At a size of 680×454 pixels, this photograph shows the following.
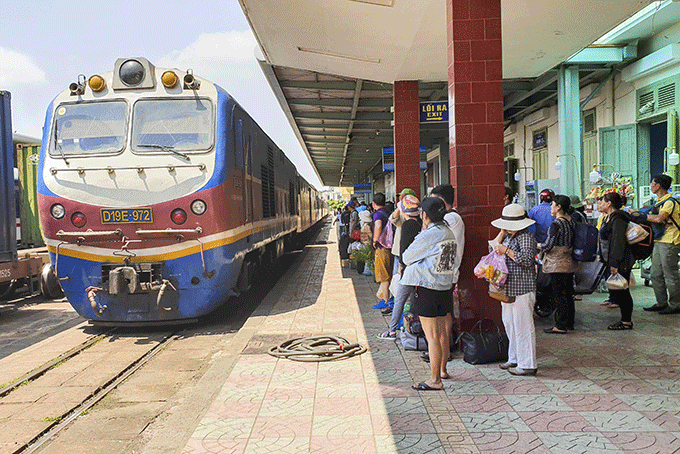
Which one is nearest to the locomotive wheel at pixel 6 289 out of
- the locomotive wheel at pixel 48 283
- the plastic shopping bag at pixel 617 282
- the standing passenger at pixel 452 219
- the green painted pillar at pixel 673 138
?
the locomotive wheel at pixel 48 283

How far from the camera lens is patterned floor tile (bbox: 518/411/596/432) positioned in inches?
146

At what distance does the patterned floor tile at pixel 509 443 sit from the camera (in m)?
3.40

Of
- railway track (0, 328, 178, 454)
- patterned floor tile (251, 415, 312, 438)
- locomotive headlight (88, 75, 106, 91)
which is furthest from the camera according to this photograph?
locomotive headlight (88, 75, 106, 91)

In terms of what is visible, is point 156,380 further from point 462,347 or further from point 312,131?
point 312,131

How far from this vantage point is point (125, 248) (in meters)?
6.90

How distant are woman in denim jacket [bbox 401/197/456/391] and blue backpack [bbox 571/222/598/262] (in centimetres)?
251

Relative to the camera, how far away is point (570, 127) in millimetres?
13383

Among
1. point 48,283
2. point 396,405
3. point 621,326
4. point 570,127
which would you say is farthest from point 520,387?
point 570,127

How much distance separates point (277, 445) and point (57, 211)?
4865 millimetres

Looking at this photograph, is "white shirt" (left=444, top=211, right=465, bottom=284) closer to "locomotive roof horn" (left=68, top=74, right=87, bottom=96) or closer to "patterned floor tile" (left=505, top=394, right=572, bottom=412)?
"patterned floor tile" (left=505, top=394, right=572, bottom=412)

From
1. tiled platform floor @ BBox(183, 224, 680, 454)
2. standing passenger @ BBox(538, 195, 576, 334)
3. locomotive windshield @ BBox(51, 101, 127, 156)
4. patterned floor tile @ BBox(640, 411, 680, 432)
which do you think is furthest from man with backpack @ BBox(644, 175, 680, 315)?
locomotive windshield @ BBox(51, 101, 127, 156)

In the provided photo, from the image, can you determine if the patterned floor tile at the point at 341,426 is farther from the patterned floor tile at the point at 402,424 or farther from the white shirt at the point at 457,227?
the white shirt at the point at 457,227

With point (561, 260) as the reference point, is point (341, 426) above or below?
below

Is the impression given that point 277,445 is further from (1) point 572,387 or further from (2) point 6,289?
(2) point 6,289
